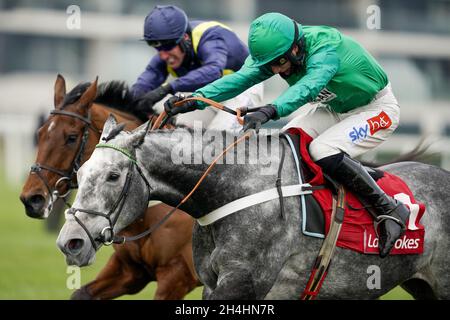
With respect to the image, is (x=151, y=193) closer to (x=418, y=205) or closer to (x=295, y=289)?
(x=295, y=289)

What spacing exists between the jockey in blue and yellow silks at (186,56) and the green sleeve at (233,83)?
3.58 feet

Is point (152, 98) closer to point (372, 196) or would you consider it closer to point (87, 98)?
point (87, 98)

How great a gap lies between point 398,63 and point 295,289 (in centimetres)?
3615

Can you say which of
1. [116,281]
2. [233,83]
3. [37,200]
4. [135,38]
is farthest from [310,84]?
[135,38]

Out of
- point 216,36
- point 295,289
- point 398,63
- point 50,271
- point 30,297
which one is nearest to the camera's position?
point 295,289

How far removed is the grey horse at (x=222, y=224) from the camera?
436 cm

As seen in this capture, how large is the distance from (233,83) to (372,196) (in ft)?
3.60

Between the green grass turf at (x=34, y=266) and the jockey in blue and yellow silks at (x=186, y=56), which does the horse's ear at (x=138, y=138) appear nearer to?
the jockey in blue and yellow silks at (x=186, y=56)

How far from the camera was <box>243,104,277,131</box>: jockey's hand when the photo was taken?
15.0 ft

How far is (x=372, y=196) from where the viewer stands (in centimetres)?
493

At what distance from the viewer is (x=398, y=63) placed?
130 ft

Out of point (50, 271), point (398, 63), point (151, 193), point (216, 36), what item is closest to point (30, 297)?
point (50, 271)

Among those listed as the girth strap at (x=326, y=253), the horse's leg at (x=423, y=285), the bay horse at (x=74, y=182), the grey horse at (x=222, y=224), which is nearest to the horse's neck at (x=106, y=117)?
the bay horse at (x=74, y=182)

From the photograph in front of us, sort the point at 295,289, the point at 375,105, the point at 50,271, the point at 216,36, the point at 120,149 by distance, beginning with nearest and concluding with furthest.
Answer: the point at 120,149 < the point at 295,289 < the point at 375,105 < the point at 216,36 < the point at 50,271
